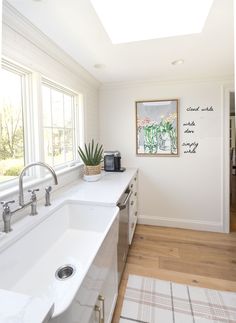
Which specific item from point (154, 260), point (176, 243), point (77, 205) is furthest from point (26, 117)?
point (176, 243)

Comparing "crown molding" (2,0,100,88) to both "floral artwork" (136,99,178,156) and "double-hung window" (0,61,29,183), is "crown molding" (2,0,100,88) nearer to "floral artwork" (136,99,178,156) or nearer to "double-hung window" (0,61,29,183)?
"double-hung window" (0,61,29,183)

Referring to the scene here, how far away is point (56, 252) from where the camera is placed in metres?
1.32

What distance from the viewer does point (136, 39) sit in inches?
66.3

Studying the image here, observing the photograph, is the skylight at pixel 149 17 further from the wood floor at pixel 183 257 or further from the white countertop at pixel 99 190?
the wood floor at pixel 183 257

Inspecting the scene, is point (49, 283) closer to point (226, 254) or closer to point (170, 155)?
point (226, 254)

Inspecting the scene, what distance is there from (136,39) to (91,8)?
0.52 m

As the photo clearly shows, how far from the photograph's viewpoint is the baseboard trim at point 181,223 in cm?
282

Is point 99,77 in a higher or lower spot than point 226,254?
higher

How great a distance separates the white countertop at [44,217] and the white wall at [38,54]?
2.55 ft

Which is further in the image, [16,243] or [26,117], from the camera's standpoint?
[26,117]

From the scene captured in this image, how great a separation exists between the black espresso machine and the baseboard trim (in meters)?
0.88

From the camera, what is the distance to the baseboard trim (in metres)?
2.82

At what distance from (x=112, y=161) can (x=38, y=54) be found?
1557 millimetres

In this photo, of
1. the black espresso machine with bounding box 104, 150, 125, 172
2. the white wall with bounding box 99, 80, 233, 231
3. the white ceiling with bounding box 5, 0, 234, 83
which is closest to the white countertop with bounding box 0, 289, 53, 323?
the white ceiling with bounding box 5, 0, 234, 83
